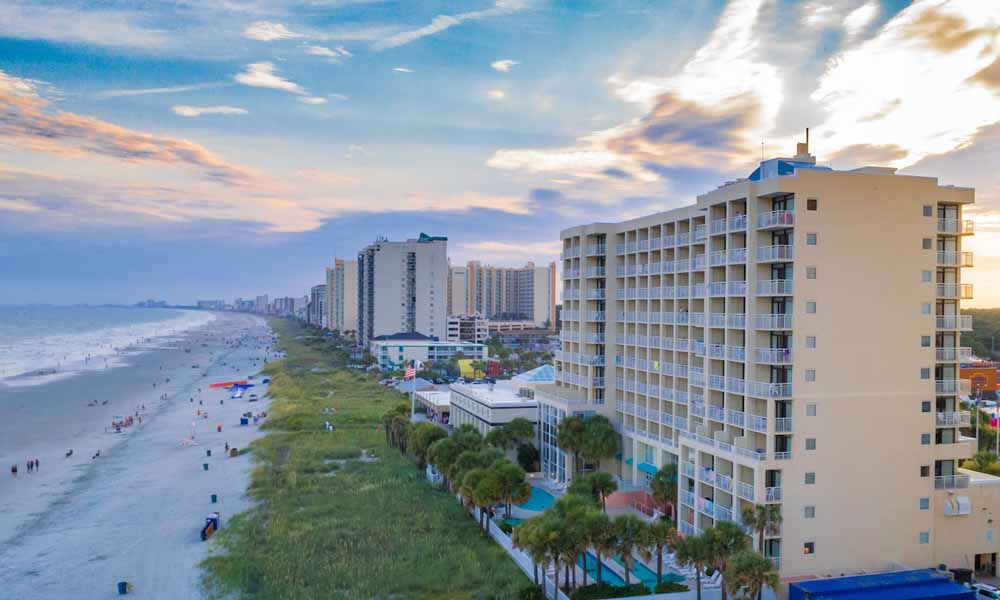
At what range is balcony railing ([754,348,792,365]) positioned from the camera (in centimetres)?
3297

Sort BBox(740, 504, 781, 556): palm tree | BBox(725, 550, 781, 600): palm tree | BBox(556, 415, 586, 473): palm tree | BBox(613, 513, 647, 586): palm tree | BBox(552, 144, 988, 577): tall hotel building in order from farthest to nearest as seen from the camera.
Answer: BBox(556, 415, 586, 473): palm tree, BBox(552, 144, 988, 577): tall hotel building, BBox(740, 504, 781, 556): palm tree, BBox(613, 513, 647, 586): palm tree, BBox(725, 550, 781, 600): palm tree

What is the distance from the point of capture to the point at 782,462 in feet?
106

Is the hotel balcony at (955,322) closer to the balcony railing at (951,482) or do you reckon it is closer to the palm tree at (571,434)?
the balcony railing at (951,482)

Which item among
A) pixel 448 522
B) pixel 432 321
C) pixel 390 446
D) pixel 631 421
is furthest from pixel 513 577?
pixel 432 321

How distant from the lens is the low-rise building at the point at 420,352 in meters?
143

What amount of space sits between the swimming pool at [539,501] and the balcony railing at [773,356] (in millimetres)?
18446

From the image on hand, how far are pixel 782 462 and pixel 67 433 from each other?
7600 centimetres

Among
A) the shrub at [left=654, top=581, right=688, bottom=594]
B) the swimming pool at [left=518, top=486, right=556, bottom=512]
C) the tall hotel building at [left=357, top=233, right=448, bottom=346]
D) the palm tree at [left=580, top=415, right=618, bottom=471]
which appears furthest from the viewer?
the tall hotel building at [left=357, top=233, right=448, bottom=346]

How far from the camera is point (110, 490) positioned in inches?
2151

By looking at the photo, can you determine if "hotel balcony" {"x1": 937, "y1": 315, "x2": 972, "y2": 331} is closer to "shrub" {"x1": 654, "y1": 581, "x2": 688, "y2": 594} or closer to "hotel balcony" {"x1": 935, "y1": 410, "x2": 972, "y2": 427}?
"hotel balcony" {"x1": 935, "y1": 410, "x2": 972, "y2": 427}

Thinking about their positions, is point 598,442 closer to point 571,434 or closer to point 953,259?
point 571,434

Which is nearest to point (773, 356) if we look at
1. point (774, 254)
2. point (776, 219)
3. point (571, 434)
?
point (774, 254)

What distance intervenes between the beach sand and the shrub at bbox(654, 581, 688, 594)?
22.2 meters

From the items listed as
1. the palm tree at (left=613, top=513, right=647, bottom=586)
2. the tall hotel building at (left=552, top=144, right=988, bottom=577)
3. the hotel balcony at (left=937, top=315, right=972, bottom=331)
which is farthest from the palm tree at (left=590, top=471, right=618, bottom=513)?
the hotel balcony at (left=937, top=315, right=972, bottom=331)
